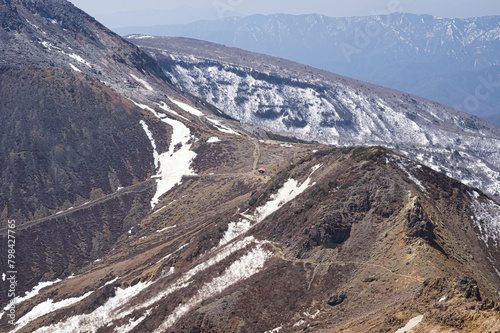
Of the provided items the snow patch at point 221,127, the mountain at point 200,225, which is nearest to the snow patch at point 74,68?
the mountain at point 200,225

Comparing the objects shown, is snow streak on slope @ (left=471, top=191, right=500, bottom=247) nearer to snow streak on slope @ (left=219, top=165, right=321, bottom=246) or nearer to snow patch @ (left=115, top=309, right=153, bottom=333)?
snow streak on slope @ (left=219, top=165, right=321, bottom=246)

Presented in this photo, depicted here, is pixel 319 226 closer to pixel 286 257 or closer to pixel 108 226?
pixel 286 257

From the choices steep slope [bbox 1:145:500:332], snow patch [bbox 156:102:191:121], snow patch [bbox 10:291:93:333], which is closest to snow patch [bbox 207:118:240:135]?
snow patch [bbox 156:102:191:121]

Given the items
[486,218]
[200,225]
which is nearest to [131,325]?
[200,225]

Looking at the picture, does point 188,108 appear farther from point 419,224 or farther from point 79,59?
point 419,224

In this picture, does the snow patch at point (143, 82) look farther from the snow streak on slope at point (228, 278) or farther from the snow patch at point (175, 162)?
the snow streak on slope at point (228, 278)
